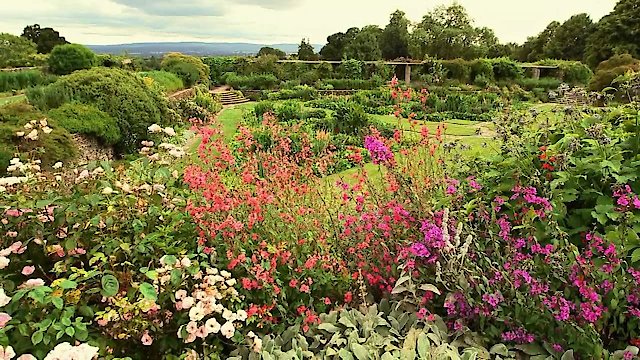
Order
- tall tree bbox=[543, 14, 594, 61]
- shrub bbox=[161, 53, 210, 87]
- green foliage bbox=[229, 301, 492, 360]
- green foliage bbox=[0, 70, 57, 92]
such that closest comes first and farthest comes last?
green foliage bbox=[229, 301, 492, 360], green foliage bbox=[0, 70, 57, 92], shrub bbox=[161, 53, 210, 87], tall tree bbox=[543, 14, 594, 61]

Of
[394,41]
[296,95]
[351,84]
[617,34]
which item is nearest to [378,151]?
[296,95]

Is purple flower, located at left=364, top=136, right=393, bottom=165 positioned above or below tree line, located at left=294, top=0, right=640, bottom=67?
below

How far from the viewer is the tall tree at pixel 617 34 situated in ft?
95.2

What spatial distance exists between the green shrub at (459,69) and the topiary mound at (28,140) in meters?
19.3

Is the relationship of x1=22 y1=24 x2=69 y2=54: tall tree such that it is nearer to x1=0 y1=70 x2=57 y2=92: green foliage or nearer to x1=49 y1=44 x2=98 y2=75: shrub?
x1=49 y1=44 x2=98 y2=75: shrub

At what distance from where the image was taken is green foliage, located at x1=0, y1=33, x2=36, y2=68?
24930 millimetres

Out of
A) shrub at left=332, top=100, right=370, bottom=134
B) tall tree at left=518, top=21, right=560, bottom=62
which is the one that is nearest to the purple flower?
shrub at left=332, top=100, right=370, bottom=134

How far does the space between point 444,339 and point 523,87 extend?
75.5 feet

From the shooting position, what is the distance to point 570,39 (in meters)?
34.8

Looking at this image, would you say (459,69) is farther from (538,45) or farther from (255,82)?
(538,45)

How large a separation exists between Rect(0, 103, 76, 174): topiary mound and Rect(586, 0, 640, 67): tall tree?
99.0 ft

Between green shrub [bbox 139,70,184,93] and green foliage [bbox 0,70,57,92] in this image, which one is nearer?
green foliage [bbox 0,70,57,92]

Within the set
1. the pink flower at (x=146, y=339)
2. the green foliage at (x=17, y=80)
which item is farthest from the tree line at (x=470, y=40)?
the pink flower at (x=146, y=339)

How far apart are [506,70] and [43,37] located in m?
29.2
